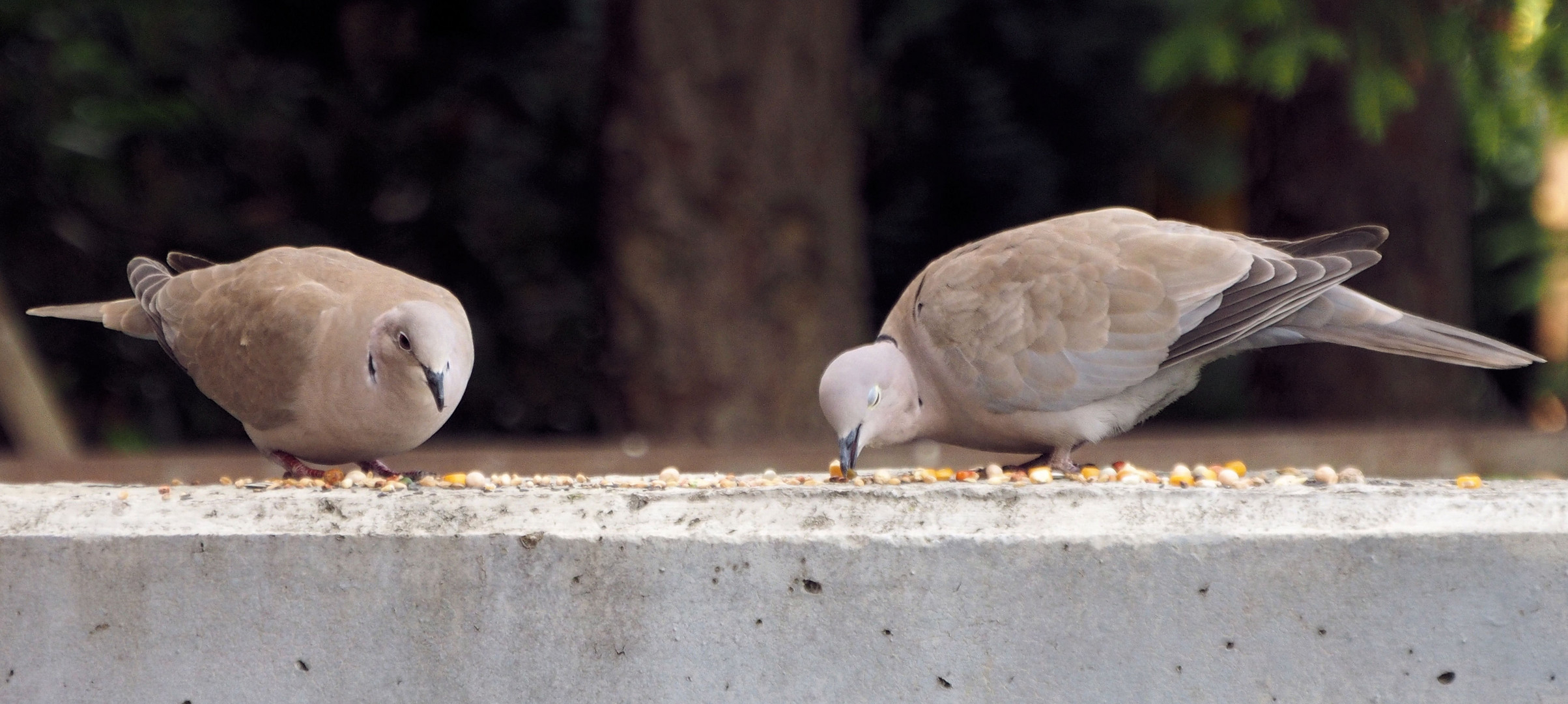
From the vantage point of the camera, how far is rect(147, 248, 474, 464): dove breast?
2.47 m

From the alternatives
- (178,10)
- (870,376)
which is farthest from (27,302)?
(870,376)

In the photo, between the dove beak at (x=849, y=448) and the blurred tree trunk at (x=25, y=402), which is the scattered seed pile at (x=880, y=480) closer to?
the dove beak at (x=849, y=448)

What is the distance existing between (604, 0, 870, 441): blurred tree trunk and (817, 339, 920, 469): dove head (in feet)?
7.10

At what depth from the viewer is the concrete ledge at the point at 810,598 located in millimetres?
1790

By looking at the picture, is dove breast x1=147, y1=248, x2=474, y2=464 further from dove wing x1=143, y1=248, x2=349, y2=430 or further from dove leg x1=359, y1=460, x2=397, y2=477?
dove leg x1=359, y1=460, x2=397, y2=477

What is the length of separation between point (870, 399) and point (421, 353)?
0.77 m

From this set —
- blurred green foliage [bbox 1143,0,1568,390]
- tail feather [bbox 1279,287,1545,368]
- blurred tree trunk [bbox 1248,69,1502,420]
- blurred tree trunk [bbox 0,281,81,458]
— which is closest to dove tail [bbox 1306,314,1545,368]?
tail feather [bbox 1279,287,1545,368]

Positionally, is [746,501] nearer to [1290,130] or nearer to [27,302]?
[1290,130]

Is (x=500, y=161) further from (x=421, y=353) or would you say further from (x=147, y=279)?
(x=421, y=353)

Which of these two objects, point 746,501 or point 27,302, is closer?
point 746,501

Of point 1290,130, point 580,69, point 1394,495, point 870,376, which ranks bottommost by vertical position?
point 1394,495

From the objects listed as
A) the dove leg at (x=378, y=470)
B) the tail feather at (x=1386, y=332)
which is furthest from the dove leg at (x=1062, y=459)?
the dove leg at (x=378, y=470)

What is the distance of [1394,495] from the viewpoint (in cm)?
186

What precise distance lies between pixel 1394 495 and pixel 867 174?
499cm
